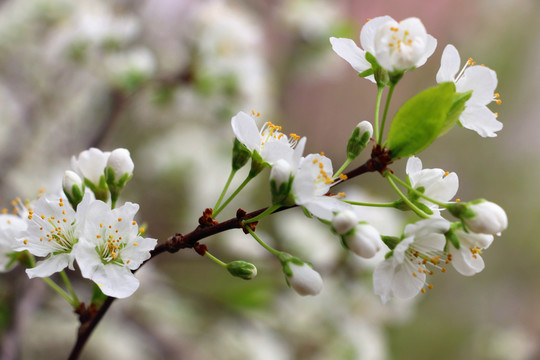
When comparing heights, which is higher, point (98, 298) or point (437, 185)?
point (437, 185)

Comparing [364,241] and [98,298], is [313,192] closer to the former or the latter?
[364,241]

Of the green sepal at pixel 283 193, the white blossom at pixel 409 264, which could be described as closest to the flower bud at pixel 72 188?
the green sepal at pixel 283 193

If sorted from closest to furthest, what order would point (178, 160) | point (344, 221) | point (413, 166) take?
point (344, 221) → point (413, 166) → point (178, 160)

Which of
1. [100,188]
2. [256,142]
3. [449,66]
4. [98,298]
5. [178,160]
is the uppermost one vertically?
[449,66]

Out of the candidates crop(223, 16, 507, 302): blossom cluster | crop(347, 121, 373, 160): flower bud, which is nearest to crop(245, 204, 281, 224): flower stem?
crop(223, 16, 507, 302): blossom cluster

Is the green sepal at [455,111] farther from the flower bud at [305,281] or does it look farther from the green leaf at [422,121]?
the flower bud at [305,281]

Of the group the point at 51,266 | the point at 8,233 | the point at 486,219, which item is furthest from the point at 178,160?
the point at 486,219

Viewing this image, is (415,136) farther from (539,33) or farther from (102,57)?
(539,33)

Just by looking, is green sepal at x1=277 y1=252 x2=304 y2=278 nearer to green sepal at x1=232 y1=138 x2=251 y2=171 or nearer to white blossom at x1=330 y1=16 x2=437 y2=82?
green sepal at x1=232 y1=138 x2=251 y2=171
